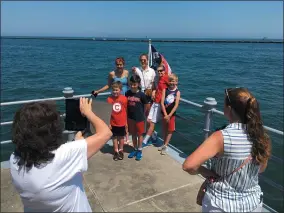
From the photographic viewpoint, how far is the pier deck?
11.7 ft

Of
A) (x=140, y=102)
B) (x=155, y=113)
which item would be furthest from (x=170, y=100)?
(x=140, y=102)

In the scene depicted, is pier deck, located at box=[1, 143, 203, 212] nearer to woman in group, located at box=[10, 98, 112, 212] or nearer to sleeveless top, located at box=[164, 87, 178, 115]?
sleeveless top, located at box=[164, 87, 178, 115]

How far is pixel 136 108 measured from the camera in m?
4.81

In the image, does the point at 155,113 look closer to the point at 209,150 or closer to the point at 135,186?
the point at 135,186

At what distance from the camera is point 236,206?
6.69ft

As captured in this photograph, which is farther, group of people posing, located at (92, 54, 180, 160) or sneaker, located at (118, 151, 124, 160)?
sneaker, located at (118, 151, 124, 160)

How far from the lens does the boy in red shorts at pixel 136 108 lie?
15.4 feet

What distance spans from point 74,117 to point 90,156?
0.83 meters

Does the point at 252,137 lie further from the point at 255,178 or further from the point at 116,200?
the point at 116,200

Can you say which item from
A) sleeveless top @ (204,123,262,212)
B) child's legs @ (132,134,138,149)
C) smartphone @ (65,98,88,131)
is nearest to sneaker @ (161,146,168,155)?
child's legs @ (132,134,138,149)

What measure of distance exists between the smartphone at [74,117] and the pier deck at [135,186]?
56.0 inches

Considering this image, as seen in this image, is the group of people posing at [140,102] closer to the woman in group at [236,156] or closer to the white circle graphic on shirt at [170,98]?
the white circle graphic on shirt at [170,98]

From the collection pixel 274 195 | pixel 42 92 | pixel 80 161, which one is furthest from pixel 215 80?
pixel 80 161

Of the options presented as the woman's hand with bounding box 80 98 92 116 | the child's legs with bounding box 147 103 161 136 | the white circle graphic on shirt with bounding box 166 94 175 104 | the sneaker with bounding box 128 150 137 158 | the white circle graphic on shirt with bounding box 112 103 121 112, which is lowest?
the sneaker with bounding box 128 150 137 158
